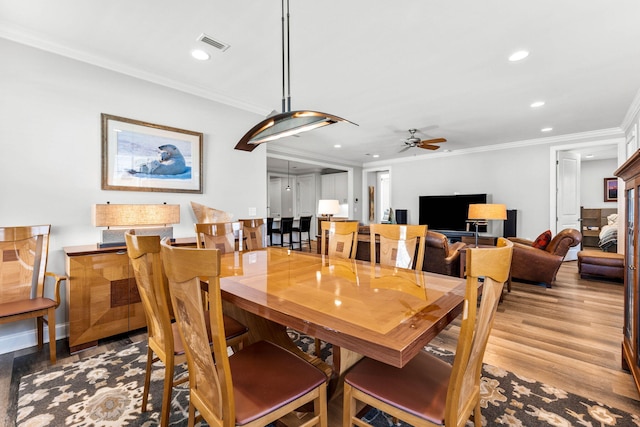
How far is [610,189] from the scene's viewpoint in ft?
25.1

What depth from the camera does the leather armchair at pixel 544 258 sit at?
3934 millimetres

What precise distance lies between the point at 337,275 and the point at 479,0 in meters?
2.09

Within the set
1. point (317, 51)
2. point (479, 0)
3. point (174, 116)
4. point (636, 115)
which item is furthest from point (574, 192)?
point (174, 116)

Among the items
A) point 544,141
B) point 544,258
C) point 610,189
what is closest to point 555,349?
point 544,258

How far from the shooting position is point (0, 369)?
6.91 feet

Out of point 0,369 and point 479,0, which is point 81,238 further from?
point 479,0

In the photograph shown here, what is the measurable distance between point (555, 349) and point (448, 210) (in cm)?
490

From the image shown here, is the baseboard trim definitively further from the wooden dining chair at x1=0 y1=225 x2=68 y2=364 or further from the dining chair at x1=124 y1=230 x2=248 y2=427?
the dining chair at x1=124 y1=230 x2=248 y2=427

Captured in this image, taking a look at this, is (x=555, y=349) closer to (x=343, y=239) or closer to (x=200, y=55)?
(x=343, y=239)

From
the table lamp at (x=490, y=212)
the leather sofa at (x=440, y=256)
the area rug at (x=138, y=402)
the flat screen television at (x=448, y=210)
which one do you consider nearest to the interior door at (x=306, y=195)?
the flat screen television at (x=448, y=210)

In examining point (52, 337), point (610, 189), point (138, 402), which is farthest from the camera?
point (610, 189)

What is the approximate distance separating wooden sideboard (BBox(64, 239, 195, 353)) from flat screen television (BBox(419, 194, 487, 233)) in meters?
6.23

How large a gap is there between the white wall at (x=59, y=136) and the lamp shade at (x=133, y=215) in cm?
24

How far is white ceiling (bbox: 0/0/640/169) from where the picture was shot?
2.10m
